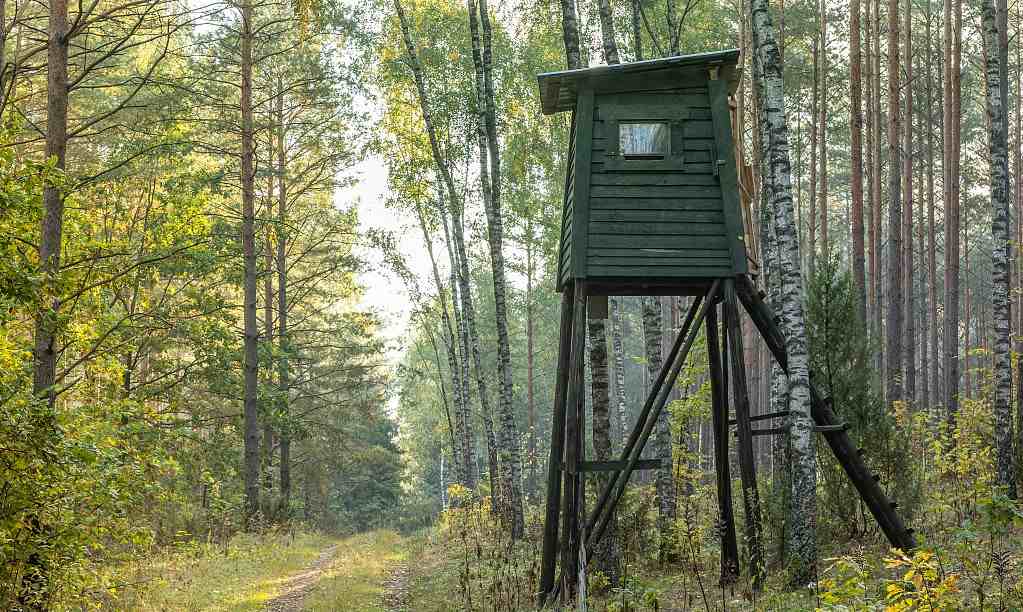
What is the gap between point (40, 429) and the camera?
7.20 meters

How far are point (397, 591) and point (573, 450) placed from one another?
16.1 feet

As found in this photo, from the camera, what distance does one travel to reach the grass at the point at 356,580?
10781 millimetres

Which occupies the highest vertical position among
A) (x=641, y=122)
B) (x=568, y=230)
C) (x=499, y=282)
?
(x=641, y=122)

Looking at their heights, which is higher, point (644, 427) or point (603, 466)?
point (644, 427)

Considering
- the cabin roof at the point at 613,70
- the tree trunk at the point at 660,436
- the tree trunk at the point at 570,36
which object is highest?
the tree trunk at the point at 570,36

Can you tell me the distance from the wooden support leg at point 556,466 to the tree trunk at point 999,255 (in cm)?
551

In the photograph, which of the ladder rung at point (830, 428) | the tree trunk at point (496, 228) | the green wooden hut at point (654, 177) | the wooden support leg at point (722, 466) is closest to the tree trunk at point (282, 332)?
the tree trunk at point (496, 228)

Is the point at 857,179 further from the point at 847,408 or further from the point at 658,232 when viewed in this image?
the point at 658,232

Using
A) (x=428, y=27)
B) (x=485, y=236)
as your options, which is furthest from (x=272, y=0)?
(x=485, y=236)

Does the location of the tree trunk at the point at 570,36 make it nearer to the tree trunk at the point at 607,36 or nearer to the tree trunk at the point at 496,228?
the tree trunk at the point at 607,36

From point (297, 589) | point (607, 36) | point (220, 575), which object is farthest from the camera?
point (220, 575)

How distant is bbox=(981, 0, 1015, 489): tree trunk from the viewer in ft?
35.1

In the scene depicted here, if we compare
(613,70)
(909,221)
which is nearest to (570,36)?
(613,70)

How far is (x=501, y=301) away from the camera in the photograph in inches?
626
